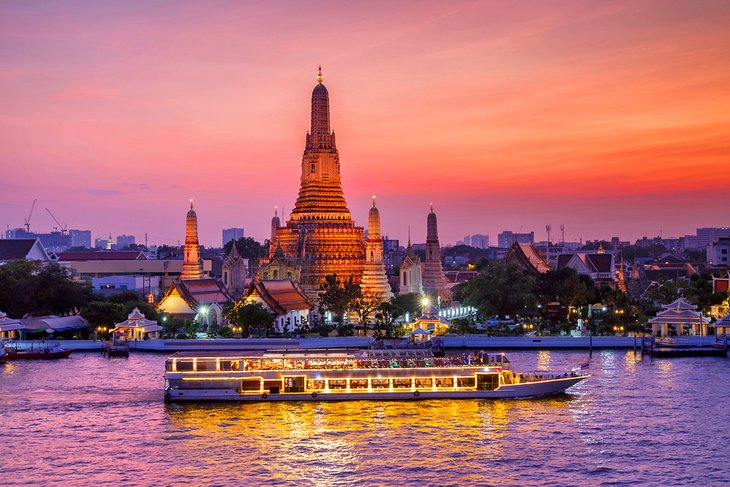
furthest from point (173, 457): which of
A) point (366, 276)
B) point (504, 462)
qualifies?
point (366, 276)

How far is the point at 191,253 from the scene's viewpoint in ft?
400

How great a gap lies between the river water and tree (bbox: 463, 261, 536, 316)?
1325 inches

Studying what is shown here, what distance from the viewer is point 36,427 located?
5372 centimetres

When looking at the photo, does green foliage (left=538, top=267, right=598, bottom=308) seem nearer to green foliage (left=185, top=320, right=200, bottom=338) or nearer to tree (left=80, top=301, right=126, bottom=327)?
green foliage (left=185, top=320, right=200, bottom=338)

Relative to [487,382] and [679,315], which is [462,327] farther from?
[487,382]

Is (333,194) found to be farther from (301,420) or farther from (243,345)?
(301,420)

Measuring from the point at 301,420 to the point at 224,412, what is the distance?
5.35 meters

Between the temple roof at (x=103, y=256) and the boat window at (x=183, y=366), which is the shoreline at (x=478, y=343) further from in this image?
the temple roof at (x=103, y=256)

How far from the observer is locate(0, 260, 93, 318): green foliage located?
9744cm

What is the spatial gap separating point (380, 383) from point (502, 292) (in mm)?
41976

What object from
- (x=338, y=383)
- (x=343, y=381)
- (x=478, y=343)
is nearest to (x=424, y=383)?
(x=343, y=381)

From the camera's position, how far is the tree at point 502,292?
103062 mm

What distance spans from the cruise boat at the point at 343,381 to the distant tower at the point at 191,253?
2251 inches

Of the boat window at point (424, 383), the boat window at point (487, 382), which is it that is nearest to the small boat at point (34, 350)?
the boat window at point (424, 383)
